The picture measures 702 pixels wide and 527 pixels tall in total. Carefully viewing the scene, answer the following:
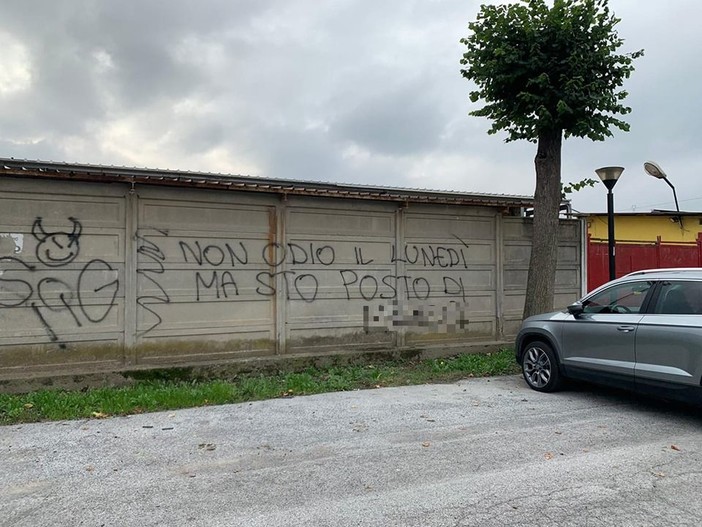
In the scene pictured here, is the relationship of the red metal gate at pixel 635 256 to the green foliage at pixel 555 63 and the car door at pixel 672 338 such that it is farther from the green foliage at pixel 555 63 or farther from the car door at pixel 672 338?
the car door at pixel 672 338

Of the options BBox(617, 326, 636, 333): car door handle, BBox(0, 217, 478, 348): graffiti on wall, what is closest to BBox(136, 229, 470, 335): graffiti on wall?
BBox(0, 217, 478, 348): graffiti on wall

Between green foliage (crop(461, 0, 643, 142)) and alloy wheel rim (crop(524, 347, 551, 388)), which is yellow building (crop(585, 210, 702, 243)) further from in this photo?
alloy wheel rim (crop(524, 347, 551, 388))

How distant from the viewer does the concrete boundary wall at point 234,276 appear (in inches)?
282

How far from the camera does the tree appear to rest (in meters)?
8.47

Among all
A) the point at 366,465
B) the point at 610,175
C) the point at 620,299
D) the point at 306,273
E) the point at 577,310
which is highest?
the point at 610,175

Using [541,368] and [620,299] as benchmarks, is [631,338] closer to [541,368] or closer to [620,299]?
[620,299]

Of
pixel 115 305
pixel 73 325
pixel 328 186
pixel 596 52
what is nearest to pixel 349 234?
pixel 328 186

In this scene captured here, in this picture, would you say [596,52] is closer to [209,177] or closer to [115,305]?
[209,177]

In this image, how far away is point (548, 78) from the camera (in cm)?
849

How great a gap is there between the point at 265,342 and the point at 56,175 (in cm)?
389

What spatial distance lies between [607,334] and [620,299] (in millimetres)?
523

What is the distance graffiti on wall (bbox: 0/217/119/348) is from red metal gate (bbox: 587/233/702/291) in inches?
380

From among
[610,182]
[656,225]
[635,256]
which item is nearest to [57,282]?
[610,182]

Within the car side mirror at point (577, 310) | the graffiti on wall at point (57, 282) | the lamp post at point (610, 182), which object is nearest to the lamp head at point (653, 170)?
the lamp post at point (610, 182)
